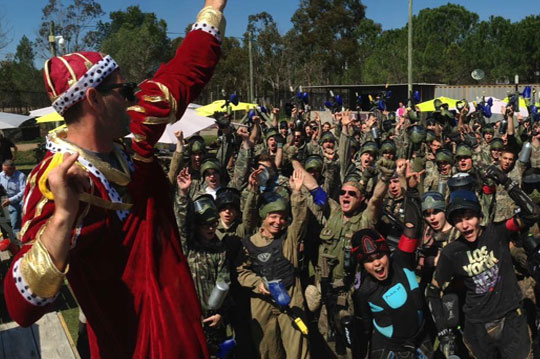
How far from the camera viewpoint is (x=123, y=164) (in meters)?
1.87

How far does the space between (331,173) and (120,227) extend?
730cm

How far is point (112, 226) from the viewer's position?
68.2 inches

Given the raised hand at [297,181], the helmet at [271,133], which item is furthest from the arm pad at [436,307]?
the helmet at [271,133]

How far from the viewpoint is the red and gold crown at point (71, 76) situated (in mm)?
1728

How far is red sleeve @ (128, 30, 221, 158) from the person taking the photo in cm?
200

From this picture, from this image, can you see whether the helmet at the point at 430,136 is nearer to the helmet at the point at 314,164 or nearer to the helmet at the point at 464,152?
the helmet at the point at 464,152

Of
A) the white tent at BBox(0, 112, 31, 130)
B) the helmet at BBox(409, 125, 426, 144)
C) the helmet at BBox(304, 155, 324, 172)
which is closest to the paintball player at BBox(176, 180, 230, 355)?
the helmet at BBox(304, 155, 324, 172)

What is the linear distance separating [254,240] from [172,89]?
133 inches

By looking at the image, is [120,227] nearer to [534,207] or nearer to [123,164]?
[123,164]

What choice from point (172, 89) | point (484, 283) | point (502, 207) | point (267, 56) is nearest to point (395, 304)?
point (484, 283)

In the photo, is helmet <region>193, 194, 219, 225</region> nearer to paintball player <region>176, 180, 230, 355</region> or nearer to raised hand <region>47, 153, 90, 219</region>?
paintball player <region>176, 180, 230, 355</region>

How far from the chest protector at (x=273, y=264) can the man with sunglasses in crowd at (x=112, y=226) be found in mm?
3109

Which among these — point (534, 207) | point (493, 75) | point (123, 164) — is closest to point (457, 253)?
point (534, 207)

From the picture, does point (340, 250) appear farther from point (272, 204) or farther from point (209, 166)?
point (209, 166)
